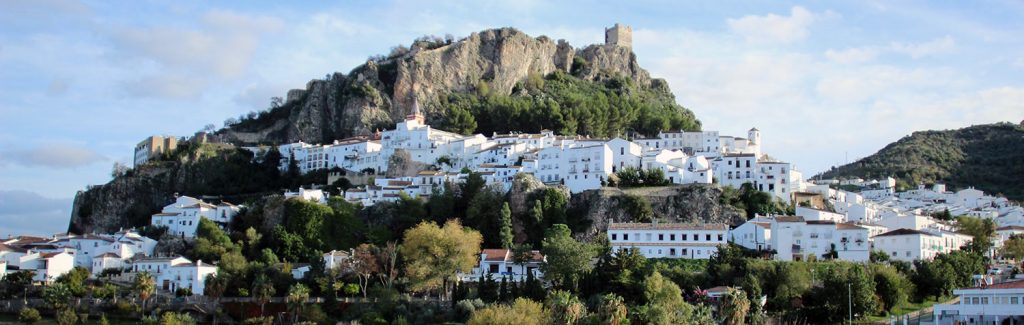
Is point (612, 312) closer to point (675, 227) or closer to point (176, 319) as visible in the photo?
point (675, 227)

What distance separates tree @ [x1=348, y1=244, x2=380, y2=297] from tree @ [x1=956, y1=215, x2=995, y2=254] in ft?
126

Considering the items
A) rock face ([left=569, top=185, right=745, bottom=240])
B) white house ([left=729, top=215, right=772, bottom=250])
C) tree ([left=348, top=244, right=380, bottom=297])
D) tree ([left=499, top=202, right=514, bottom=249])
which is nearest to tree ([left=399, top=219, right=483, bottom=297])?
tree ([left=348, top=244, right=380, bottom=297])

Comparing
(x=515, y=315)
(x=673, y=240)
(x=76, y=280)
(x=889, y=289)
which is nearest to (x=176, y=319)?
(x=76, y=280)

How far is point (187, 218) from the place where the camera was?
8338cm

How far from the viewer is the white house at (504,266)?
69062mm

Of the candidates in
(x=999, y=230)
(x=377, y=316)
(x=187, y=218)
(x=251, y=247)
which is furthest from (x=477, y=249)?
(x=999, y=230)

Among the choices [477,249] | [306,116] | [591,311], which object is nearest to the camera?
[591,311]

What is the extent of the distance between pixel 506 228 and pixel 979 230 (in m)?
32.9

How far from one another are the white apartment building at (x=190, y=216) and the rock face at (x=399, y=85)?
25400mm

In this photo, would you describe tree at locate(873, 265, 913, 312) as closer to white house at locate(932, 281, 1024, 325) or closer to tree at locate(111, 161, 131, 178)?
white house at locate(932, 281, 1024, 325)

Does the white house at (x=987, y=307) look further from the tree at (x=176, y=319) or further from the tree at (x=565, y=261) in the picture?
the tree at (x=176, y=319)

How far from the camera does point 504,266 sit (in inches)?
2776

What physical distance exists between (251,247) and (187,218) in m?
8.00

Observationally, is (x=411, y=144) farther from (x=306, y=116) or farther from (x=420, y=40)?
(x=420, y=40)
